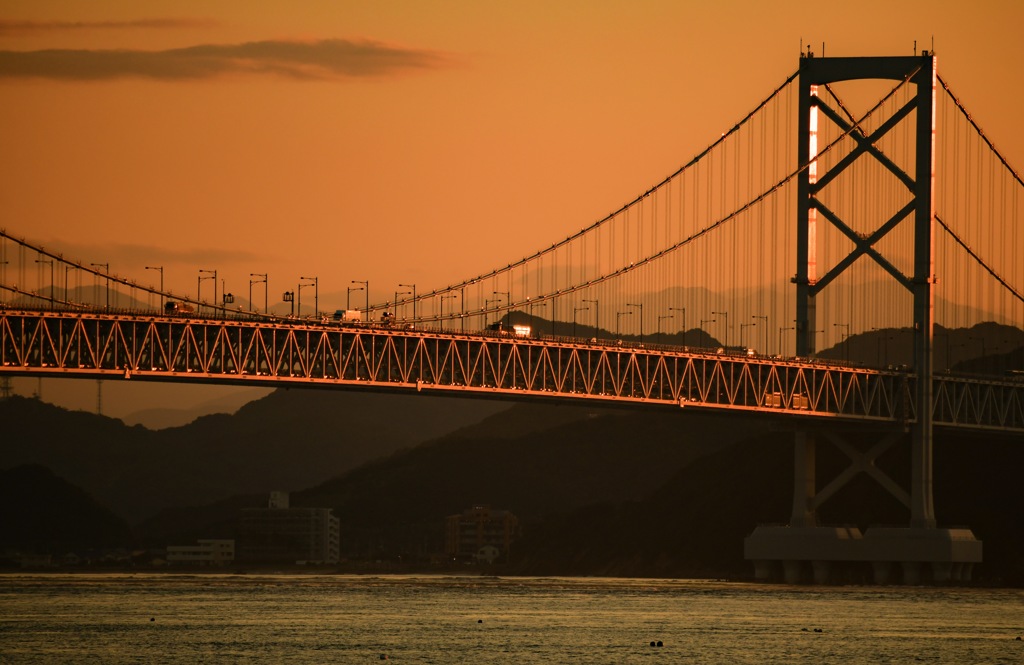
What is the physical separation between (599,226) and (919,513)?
26115mm

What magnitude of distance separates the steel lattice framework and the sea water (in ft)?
36.8

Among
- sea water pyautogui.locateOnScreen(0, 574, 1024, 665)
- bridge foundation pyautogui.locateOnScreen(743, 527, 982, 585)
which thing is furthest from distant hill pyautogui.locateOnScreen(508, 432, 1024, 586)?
sea water pyautogui.locateOnScreen(0, 574, 1024, 665)

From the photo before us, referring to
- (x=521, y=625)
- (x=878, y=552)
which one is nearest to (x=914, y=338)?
(x=878, y=552)

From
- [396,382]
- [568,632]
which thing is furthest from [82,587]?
[568,632]

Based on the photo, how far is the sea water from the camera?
8838cm

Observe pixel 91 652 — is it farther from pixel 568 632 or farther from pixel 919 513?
pixel 919 513

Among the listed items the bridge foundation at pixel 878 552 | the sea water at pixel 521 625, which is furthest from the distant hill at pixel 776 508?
the sea water at pixel 521 625

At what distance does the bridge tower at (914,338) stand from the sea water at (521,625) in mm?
2834

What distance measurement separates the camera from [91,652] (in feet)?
290

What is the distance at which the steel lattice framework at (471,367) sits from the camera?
11969cm

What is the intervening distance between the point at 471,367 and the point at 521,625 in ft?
107

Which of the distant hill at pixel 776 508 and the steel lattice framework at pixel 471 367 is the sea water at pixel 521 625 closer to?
the steel lattice framework at pixel 471 367

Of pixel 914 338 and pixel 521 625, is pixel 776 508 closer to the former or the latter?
pixel 914 338

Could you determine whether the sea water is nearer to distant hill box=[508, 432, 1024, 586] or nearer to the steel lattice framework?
the steel lattice framework
